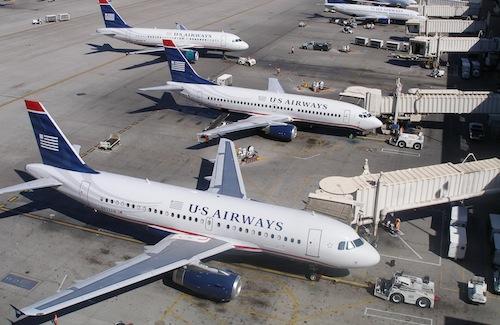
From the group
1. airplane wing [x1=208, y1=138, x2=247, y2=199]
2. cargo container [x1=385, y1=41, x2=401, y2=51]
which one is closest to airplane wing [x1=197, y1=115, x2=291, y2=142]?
airplane wing [x1=208, y1=138, x2=247, y2=199]

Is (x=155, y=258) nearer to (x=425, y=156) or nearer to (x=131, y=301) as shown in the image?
(x=131, y=301)

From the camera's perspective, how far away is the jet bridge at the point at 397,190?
39875 millimetres

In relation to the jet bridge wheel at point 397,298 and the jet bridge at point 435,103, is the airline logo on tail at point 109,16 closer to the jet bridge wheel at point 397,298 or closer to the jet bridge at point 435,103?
the jet bridge at point 435,103

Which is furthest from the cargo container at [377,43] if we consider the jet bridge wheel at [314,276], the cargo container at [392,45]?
the jet bridge wheel at [314,276]

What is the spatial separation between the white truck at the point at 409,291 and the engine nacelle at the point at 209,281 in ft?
33.2

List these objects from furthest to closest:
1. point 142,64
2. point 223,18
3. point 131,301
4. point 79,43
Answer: point 223,18, point 79,43, point 142,64, point 131,301

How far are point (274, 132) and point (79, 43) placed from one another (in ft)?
187

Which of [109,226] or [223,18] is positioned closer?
[109,226]

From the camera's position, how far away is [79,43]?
10056 cm

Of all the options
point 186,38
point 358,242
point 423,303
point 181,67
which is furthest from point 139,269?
point 186,38

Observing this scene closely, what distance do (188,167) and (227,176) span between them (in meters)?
10.7

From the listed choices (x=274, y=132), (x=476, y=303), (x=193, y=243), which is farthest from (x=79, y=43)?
(x=476, y=303)

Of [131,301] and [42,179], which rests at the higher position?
[42,179]

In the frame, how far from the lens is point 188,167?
5391cm
